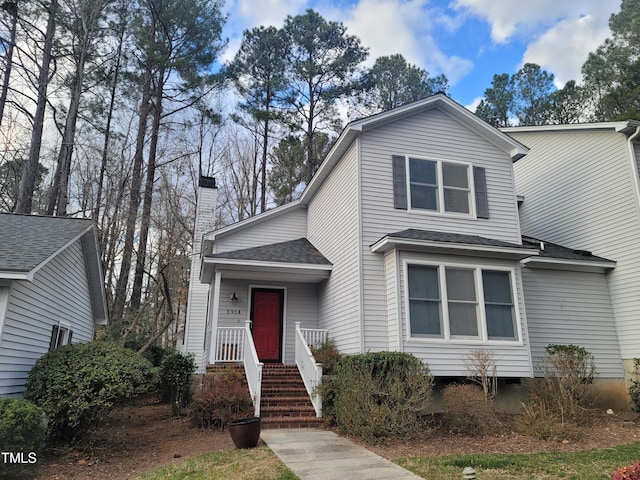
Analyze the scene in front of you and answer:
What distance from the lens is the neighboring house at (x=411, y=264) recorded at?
8.95m

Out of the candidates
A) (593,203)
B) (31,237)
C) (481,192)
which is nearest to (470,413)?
(481,192)

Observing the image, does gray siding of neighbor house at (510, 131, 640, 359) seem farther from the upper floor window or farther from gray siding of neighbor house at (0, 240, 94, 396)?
gray siding of neighbor house at (0, 240, 94, 396)

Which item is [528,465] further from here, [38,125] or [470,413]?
[38,125]

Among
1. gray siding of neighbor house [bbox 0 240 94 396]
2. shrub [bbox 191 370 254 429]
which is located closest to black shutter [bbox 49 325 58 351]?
gray siding of neighbor house [bbox 0 240 94 396]

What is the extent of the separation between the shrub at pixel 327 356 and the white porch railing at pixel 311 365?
0.17 m

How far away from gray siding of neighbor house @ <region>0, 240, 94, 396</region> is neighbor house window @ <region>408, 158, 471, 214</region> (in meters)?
8.25

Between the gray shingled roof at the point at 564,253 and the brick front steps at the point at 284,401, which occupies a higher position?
the gray shingled roof at the point at 564,253

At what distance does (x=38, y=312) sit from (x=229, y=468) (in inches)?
219

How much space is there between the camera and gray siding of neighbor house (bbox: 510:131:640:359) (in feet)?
35.2

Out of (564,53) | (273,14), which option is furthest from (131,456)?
(564,53)

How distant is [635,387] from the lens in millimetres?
9867

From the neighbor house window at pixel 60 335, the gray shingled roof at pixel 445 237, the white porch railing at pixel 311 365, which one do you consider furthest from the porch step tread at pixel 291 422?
the neighbor house window at pixel 60 335

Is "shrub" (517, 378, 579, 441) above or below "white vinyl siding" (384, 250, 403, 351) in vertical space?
below

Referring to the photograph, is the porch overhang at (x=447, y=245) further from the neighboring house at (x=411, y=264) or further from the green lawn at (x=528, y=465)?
the green lawn at (x=528, y=465)
